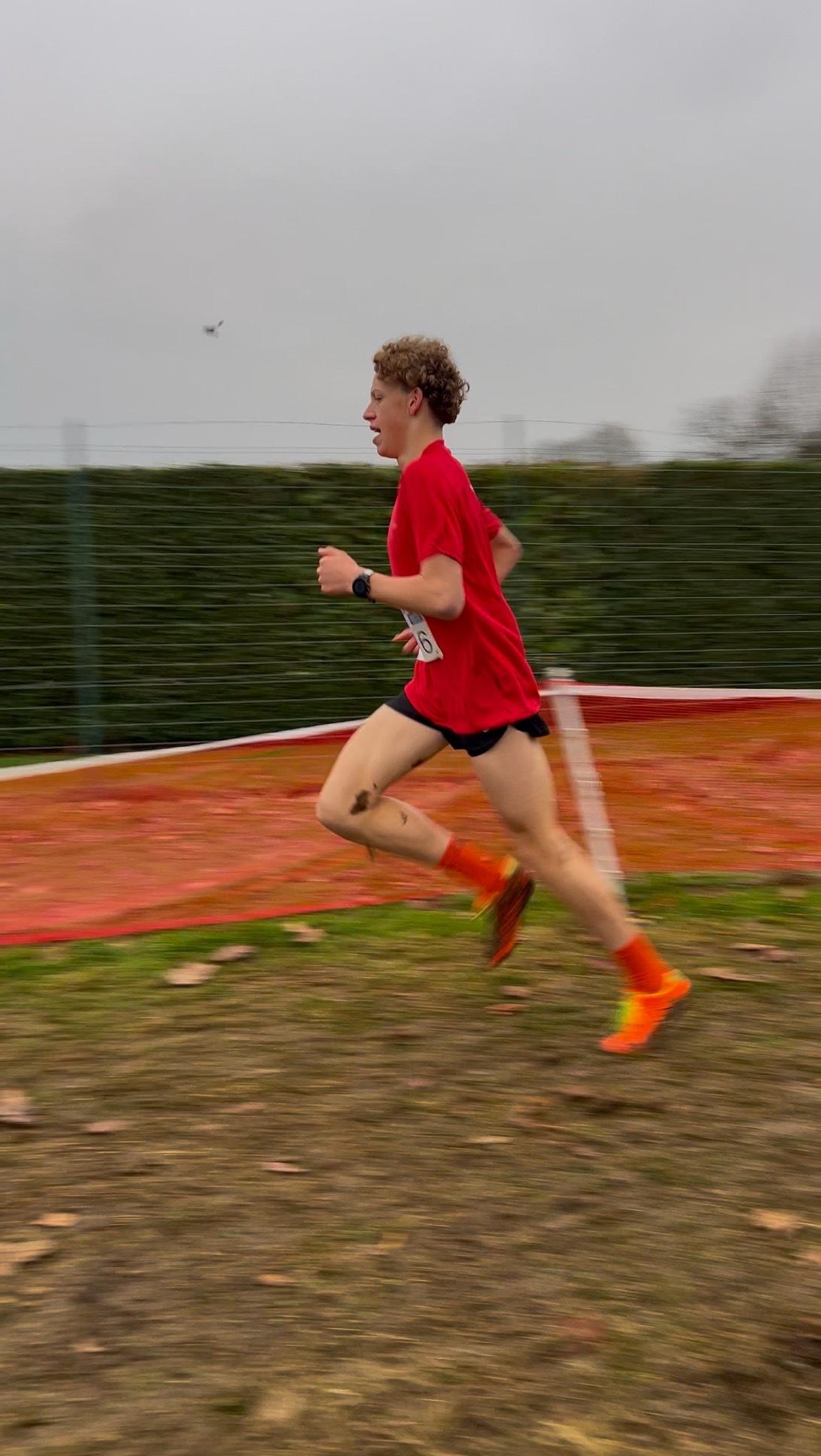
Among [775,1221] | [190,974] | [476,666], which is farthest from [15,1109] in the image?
[775,1221]

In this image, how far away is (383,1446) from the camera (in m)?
2.07

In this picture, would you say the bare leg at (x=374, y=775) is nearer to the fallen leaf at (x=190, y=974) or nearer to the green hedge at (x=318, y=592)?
the fallen leaf at (x=190, y=974)

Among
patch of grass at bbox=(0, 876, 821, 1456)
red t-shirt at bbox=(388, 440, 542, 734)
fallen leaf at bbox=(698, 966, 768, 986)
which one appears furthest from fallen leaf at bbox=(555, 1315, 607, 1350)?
fallen leaf at bbox=(698, 966, 768, 986)

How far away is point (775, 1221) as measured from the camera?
2783 millimetres

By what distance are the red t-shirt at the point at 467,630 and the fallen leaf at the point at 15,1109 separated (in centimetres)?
145

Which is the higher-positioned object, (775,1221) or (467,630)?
(467,630)

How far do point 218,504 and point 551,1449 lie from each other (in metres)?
9.89

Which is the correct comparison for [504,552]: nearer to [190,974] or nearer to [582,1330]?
[190,974]

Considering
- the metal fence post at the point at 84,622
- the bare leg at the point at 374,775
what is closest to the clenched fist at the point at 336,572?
the bare leg at the point at 374,775

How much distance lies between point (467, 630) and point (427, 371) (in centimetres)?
70

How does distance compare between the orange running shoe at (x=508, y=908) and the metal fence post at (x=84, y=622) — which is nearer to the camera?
the orange running shoe at (x=508, y=908)

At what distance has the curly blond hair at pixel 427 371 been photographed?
363 cm

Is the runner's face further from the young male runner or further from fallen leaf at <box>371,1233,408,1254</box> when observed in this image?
fallen leaf at <box>371,1233,408,1254</box>

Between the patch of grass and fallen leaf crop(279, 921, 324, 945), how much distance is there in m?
0.16
